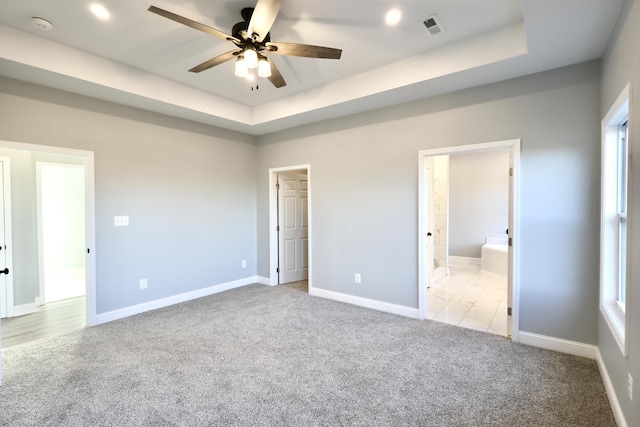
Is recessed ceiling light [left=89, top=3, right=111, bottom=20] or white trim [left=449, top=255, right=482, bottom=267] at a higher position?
recessed ceiling light [left=89, top=3, right=111, bottom=20]

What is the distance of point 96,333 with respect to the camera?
10.8 feet

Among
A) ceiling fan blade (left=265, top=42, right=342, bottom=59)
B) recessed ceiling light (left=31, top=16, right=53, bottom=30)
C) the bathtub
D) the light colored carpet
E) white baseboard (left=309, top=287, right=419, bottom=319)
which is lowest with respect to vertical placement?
the light colored carpet

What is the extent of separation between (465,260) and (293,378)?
5.90m

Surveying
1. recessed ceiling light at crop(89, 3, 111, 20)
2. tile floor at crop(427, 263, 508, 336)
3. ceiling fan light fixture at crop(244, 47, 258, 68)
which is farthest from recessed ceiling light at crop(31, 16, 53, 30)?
tile floor at crop(427, 263, 508, 336)

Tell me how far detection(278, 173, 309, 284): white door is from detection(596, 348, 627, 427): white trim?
4167mm

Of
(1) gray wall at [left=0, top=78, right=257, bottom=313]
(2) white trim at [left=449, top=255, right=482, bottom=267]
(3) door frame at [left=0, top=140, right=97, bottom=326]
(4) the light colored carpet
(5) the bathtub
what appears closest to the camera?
(4) the light colored carpet

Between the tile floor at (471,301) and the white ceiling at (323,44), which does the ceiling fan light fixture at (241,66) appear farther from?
the tile floor at (471,301)

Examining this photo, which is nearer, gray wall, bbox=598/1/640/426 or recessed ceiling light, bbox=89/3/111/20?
gray wall, bbox=598/1/640/426

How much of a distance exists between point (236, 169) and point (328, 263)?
2.26 m

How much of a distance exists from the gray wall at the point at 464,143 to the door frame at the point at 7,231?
11.9 feet

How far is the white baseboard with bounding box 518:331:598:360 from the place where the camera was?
268 cm

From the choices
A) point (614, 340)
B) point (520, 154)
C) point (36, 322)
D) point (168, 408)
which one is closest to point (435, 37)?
point (520, 154)

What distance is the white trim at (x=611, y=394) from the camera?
6.01 ft

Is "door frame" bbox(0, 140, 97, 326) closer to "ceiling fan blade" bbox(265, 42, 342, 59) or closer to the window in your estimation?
"ceiling fan blade" bbox(265, 42, 342, 59)
